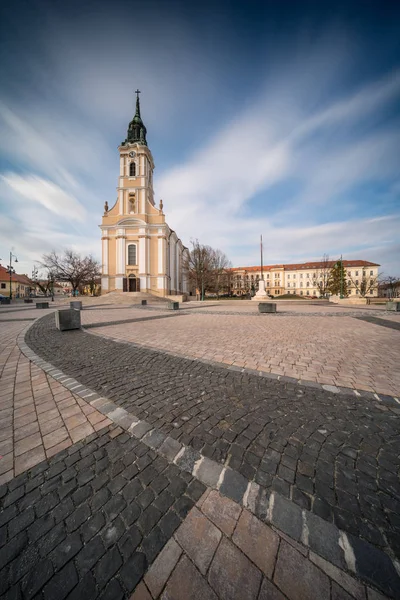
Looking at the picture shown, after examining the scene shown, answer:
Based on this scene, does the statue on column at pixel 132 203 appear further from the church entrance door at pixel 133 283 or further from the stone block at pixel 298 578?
the stone block at pixel 298 578

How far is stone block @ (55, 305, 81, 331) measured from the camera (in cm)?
792

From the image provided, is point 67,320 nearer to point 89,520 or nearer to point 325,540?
point 89,520

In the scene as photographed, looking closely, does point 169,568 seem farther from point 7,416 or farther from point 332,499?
point 7,416

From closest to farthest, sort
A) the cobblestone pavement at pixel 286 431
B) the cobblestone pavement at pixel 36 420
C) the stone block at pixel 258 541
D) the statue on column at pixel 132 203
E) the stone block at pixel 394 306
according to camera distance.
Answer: the stone block at pixel 258 541
the cobblestone pavement at pixel 286 431
the cobblestone pavement at pixel 36 420
the stone block at pixel 394 306
the statue on column at pixel 132 203

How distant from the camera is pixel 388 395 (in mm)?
3113

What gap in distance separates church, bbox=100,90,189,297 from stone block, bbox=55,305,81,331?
28.0m

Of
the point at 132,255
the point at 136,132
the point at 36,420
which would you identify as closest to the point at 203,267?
the point at 132,255

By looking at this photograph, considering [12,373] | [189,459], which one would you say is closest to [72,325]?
[12,373]

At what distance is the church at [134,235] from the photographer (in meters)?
36.3

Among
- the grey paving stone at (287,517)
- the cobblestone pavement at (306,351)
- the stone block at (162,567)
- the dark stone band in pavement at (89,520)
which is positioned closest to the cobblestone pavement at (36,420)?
the dark stone band in pavement at (89,520)

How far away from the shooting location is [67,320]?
26.3ft

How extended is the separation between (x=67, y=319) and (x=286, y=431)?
8.16m

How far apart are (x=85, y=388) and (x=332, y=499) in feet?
10.7

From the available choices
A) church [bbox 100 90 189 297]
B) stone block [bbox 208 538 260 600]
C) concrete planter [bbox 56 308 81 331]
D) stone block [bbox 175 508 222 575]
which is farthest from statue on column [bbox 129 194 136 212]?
stone block [bbox 208 538 260 600]
